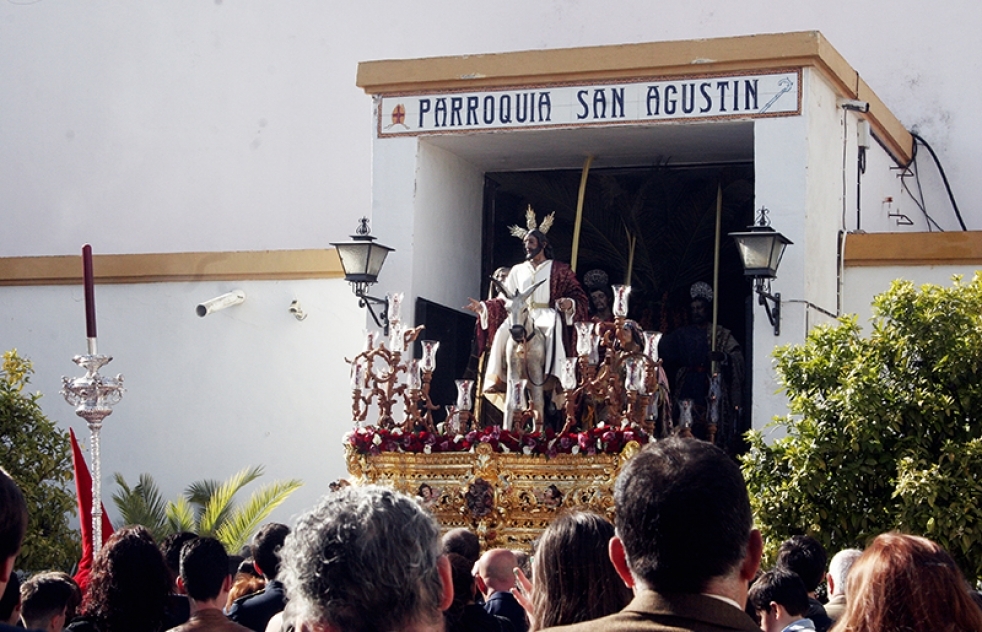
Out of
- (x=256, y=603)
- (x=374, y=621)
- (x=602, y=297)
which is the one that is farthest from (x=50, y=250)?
(x=374, y=621)

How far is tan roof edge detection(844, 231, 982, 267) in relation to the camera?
12.3 m

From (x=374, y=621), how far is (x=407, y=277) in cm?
970

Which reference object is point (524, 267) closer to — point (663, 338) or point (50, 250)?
point (663, 338)

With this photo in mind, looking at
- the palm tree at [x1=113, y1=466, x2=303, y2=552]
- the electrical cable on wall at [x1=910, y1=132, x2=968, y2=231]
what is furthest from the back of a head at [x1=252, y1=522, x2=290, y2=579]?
the electrical cable on wall at [x1=910, y1=132, x2=968, y2=231]

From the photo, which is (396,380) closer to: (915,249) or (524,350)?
(524,350)

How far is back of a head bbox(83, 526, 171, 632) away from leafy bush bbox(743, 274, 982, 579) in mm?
5014

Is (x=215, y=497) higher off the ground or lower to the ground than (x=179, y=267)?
lower

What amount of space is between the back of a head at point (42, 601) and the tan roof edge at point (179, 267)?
8.76 metres

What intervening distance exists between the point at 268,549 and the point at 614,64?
22.6 ft

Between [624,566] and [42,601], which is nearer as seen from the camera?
[624,566]

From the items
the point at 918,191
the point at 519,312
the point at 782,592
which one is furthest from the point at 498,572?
the point at 918,191

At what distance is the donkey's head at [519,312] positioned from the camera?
11.6 metres

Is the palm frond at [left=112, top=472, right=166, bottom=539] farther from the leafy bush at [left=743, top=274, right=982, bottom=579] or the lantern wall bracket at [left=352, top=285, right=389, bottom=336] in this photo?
the leafy bush at [left=743, top=274, right=982, bottom=579]

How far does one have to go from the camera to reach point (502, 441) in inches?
436
